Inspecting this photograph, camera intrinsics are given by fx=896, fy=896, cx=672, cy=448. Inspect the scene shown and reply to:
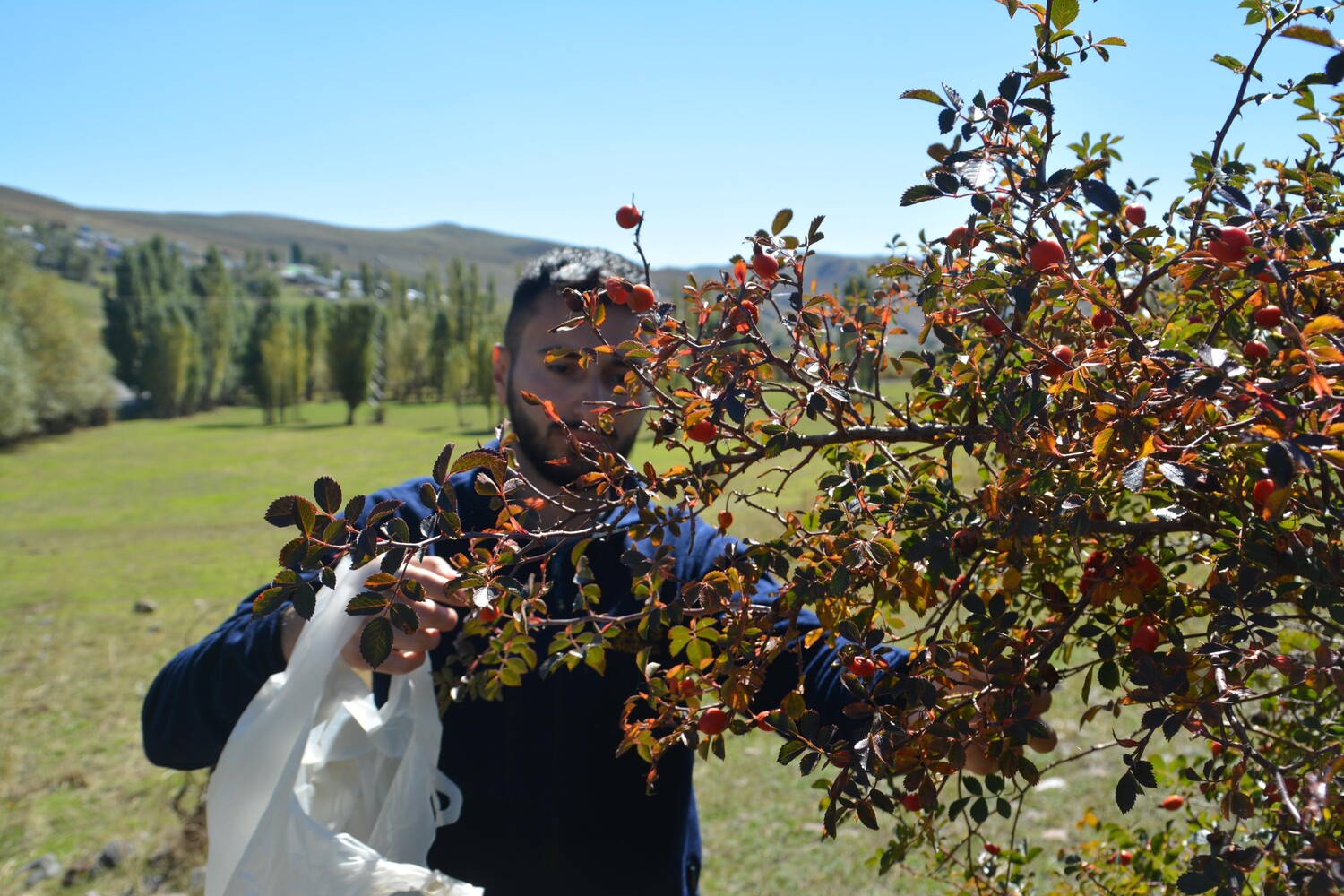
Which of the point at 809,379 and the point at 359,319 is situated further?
the point at 359,319

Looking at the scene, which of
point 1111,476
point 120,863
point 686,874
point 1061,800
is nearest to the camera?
point 1111,476

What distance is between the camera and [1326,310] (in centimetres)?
110

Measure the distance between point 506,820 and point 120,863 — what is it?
4.15 m

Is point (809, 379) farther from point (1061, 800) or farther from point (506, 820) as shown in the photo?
point (1061, 800)

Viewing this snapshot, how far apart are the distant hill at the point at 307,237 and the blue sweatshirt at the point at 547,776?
136 metres

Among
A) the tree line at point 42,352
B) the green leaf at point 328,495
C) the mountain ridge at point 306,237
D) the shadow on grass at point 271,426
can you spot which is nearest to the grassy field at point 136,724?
the green leaf at point 328,495

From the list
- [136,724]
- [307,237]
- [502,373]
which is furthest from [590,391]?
[307,237]

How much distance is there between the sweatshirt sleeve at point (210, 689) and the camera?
6.38ft

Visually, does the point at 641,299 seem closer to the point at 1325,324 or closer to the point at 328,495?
the point at 328,495

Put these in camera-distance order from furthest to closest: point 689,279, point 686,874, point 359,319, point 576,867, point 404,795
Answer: point 359,319 < point 686,874 < point 576,867 < point 404,795 < point 689,279

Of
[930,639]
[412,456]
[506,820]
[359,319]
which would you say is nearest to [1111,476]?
[930,639]

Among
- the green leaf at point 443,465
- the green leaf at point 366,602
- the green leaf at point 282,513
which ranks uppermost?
the green leaf at point 443,465

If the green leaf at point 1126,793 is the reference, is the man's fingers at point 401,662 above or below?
below

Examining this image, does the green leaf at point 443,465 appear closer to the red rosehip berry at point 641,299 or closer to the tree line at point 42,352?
the red rosehip berry at point 641,299
